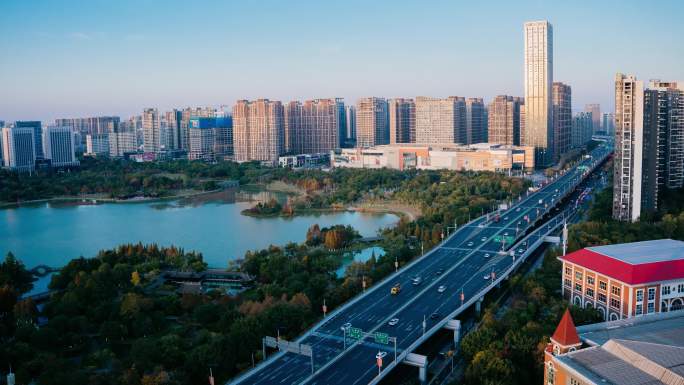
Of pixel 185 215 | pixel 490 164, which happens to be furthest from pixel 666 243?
pixel 490 164

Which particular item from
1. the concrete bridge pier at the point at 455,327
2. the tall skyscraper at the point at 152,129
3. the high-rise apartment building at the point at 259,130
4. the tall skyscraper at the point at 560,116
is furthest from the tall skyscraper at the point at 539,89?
the tall skyscraper at the point at 152,129

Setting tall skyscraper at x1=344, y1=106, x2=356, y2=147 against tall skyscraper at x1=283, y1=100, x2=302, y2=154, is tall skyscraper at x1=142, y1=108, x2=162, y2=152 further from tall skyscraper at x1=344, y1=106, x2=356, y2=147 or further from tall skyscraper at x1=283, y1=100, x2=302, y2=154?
tall skyscraper at x1=344, y1=106, x2=356, y2=147

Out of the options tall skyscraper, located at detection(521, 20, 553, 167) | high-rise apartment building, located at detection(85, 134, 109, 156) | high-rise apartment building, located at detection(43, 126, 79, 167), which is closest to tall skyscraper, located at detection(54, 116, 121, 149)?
high-rise apartment building, located at detection(85, 134, 109, 156)

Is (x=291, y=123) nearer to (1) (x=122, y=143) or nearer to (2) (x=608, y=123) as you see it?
(1) (x=122, y=143)

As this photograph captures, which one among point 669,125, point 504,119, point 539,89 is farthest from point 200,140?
point 669,125

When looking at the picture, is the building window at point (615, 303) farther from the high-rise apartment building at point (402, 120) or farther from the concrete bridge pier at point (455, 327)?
the high-rise apartment building at point (402, 120)

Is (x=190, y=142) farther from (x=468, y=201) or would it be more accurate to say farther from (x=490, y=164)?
(x=468, y=201)
